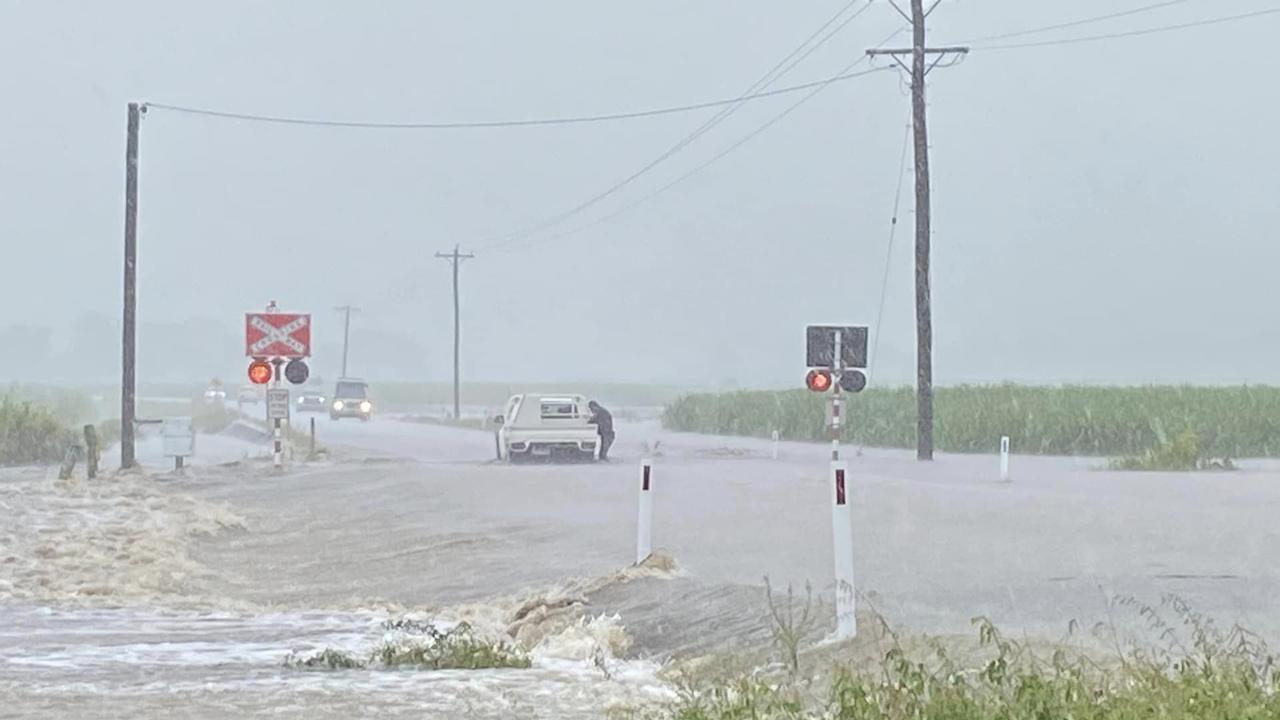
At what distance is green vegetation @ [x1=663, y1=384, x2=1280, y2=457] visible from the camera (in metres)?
56.0

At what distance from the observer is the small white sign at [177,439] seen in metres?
43.0

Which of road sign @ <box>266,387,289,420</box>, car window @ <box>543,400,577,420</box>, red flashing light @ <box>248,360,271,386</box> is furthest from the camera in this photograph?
car window @ <box>543,400,577,420</box>

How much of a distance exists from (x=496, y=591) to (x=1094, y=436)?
3954 cm

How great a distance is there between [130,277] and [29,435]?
11.5 metres

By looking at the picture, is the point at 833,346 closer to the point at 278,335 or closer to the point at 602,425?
the point at 278,335

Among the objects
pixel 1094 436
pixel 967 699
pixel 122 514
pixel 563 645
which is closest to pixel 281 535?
pixel 122 514

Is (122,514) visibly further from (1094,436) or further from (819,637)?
(1094,436)

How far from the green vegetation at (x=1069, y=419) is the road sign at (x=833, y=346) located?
20.6m

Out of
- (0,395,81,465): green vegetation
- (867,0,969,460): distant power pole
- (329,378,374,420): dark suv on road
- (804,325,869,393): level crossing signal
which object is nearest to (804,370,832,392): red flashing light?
(804,325,869,393): level crossing signal

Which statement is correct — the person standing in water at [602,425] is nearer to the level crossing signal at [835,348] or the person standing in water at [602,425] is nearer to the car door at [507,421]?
the car door at [507,421]

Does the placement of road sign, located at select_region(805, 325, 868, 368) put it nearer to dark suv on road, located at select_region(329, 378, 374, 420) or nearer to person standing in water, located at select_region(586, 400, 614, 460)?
person standing in water, located at select_region(586, 400, 614, 460)

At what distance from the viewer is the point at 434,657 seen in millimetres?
14086

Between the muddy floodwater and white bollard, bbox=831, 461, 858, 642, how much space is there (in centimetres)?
73

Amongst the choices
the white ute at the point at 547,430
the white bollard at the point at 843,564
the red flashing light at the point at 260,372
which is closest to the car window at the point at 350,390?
the white ute at the point at 547,430
